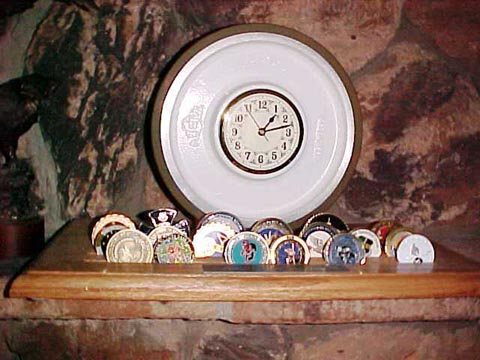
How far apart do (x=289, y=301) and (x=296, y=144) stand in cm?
25

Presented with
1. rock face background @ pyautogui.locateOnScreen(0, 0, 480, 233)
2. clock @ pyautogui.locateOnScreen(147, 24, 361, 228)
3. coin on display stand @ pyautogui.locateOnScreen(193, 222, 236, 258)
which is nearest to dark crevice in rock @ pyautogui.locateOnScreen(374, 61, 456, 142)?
rock face background @ pyautogui.locateOnScreen(0, 0, 480, 233)

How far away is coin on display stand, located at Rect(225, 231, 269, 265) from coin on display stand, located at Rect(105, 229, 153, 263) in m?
0.11

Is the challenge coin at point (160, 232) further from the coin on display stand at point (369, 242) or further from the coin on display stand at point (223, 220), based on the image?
the coin on display stand at point (369, 242)

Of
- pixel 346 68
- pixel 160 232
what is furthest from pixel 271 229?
pixel 346 68

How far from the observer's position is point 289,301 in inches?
36.3

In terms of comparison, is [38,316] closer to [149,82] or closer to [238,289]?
[238,289]

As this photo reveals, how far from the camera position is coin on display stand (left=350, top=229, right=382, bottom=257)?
0.99 m

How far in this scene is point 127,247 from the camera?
3.01 feet

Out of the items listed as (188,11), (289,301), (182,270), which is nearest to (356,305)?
(289,301)

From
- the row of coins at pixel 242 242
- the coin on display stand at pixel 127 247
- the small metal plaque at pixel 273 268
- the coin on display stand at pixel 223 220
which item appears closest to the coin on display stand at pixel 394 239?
the row of coins at pixel 242 242

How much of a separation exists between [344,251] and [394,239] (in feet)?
0.30

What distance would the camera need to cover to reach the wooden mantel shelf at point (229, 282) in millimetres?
854

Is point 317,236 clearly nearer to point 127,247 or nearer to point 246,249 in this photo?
point 246,249

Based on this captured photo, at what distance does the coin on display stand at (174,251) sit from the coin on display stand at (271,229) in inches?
3.9
